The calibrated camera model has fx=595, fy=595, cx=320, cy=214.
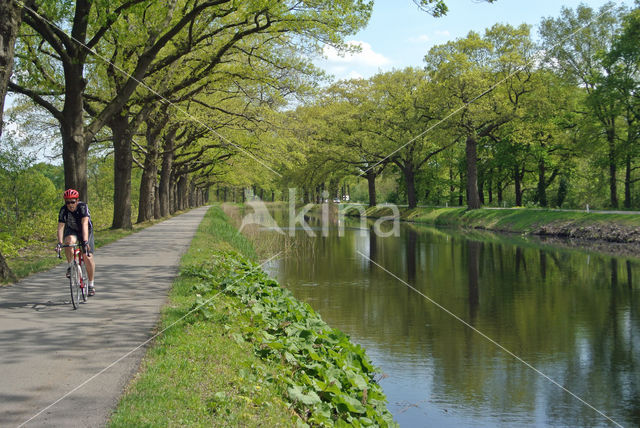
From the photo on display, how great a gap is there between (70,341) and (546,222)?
3165 cm

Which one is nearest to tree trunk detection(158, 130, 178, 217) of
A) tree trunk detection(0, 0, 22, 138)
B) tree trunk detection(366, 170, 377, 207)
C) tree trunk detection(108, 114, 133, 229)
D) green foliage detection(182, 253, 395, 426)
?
tree trunk detection(108, 114, 133, 229)

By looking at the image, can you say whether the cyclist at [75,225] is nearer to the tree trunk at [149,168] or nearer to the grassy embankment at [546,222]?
the tree trunk at [149,168]

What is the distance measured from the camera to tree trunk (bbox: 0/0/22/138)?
425 inches

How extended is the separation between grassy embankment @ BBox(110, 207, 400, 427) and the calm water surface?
115cm

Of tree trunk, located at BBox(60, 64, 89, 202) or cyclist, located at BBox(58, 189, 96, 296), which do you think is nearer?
cyclist, located at BBox(58, 189, 96, 296)

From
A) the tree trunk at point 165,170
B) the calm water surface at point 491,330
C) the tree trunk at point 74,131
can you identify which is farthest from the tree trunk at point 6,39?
the tree trunk at point 165,170

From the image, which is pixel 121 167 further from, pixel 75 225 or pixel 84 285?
pixel 84 285

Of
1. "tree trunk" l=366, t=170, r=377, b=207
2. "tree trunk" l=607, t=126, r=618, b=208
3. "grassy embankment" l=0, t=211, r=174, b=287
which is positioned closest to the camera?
"grassy embankment" l=0, t=211, r=174, b=287

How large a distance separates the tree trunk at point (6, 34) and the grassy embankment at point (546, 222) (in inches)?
1012

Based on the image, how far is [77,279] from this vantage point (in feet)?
29.7

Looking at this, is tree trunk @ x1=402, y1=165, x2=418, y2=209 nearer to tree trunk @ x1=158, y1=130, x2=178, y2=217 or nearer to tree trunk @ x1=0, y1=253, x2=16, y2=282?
tree trunk @ x1=158, y1=130, x2=178, y2=217

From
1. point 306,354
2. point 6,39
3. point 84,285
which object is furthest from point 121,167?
point 306,354

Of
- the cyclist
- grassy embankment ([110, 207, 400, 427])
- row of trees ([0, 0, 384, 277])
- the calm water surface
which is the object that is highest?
row of trees ([0, 0, 384, 277])

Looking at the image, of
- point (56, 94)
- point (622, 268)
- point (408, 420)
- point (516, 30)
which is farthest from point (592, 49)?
point (408, 420)
